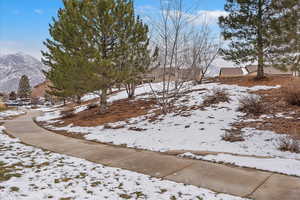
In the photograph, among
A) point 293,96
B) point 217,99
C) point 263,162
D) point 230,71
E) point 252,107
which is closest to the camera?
point 263,162

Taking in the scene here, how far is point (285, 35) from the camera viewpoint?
11.7 m

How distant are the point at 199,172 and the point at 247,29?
1178 centimetres

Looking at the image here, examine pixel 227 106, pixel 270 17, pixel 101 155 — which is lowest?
pixel 101 155

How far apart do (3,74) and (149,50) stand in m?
202

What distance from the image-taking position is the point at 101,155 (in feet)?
17.3

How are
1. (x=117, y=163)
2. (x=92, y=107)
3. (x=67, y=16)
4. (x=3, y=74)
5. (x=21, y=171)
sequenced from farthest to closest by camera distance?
(x=3, y=74)
(x=92, y=107)
(x=67, y=16)
(x=117, y=163)
(x=21, y=171)

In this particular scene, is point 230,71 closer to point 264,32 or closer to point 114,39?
point 264,32

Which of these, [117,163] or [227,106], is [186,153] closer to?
[117,163]

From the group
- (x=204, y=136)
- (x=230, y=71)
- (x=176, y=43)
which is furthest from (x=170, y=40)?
(x=230, y=71)

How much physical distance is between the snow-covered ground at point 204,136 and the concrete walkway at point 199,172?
0.42m

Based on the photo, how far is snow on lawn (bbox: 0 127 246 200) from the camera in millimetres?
3072

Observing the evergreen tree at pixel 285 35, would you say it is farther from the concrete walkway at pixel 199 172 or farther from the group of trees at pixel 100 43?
the concrete walkway at pixel 199 172

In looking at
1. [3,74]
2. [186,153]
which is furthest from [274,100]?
[3,74]

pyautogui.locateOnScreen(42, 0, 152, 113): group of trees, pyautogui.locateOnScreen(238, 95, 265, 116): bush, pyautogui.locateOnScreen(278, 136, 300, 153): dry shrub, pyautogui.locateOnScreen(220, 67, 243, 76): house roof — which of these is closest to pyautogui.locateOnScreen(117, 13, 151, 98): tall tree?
pyautogui.locateOnScreen(42, 0, 152, 113): group of trees
